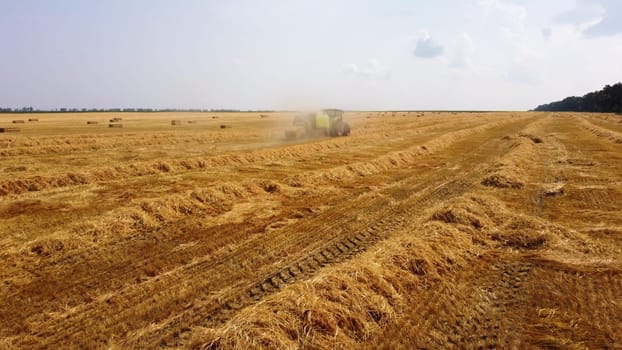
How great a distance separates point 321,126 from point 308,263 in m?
25.3

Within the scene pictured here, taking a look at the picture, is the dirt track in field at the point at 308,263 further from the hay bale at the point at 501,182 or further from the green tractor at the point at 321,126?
the green tractor at the point at 321,126

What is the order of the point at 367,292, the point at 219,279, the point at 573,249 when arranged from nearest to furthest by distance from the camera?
the point at 367,292, the point at 219,279, the point at 573,249

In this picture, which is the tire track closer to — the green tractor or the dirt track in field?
the dirt track in field

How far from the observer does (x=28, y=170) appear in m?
15.1

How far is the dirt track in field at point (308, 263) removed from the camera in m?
4.54

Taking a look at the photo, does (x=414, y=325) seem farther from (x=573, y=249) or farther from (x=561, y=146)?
(x=561, y=146)

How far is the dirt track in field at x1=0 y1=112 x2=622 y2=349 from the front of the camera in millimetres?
4539

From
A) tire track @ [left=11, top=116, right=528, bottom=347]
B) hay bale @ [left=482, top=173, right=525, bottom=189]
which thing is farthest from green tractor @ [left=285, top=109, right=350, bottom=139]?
tire track @ [left=11, top=116, right=528, bottom=347]

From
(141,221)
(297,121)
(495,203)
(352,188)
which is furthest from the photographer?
(297,121)

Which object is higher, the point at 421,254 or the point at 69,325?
the point at 421,254

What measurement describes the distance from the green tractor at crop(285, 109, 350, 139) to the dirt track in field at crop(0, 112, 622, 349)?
58.6ft

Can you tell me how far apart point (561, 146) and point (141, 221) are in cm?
2738

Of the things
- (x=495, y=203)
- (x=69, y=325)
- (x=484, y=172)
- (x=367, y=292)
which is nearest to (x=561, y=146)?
(x=484, y=172)

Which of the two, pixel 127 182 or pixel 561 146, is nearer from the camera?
pixel 127 182
